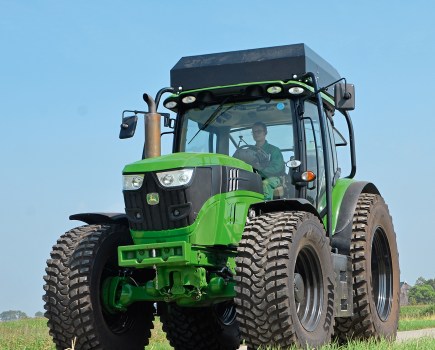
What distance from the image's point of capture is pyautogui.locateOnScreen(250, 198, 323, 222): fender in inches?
313

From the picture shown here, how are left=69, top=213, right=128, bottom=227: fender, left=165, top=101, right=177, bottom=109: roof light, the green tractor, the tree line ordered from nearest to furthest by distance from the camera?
1. the green tractor
2. left=69, top=213, right=128, bottom=227: fender
3. left=165, top=101, right=177, bottom=109: roof light
4. the tree line

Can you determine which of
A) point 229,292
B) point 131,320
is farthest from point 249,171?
point 131,320

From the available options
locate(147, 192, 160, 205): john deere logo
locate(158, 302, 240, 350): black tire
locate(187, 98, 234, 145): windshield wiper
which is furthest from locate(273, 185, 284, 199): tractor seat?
locate(147, 192, 160, 205): john deere logo

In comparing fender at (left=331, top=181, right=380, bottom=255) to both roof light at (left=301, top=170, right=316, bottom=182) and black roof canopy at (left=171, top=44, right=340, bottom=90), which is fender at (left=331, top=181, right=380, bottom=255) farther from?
black roof canopy at (left=171, top=44, right=340, bottom=90)

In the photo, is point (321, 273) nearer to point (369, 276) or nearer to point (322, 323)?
point (322, 323)

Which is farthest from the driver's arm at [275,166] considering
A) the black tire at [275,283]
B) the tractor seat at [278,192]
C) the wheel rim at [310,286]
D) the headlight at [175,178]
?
the headlight at [175,178]

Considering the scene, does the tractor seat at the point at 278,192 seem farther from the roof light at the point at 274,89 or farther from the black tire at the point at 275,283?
the roof light at the point at 274,89

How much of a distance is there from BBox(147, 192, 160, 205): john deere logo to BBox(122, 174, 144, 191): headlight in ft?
0.45

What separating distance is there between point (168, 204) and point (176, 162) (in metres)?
0.39

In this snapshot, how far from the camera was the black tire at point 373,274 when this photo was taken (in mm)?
9320

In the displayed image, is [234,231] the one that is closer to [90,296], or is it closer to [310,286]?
[310,286]

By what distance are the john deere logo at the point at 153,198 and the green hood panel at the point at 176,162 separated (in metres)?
0.23

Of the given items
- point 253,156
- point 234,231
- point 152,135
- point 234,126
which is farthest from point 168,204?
point 234,126

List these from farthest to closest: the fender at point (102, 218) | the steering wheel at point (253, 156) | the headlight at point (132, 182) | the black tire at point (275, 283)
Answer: the steering wheel at point (253, 156), the fender at point (102, 218), the headlight at point (132, 182), the black tire at point (275, 283)
